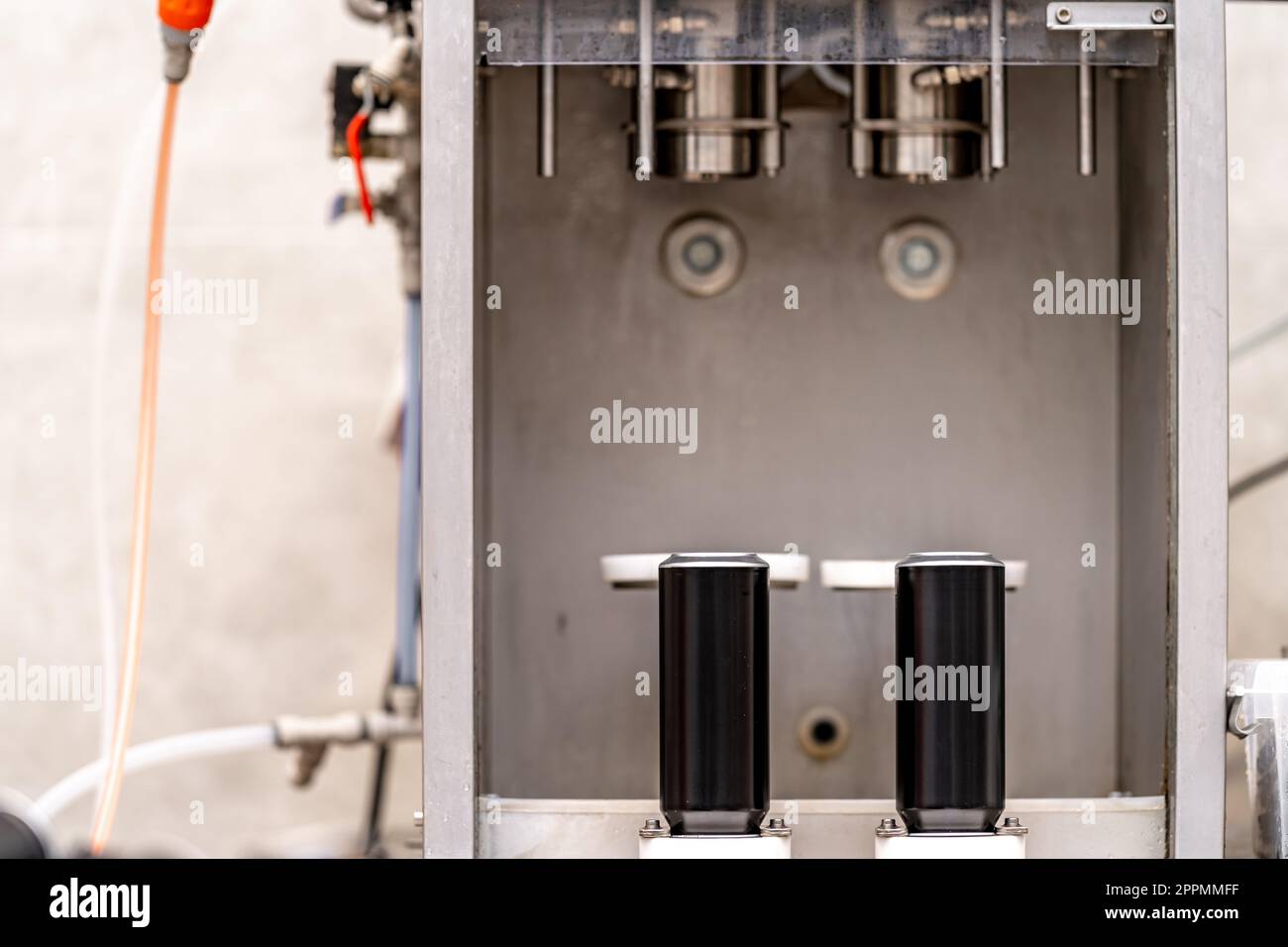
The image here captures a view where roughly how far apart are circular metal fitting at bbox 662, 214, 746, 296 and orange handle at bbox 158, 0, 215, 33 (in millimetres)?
398

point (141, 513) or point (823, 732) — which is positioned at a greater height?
point (141, 513)

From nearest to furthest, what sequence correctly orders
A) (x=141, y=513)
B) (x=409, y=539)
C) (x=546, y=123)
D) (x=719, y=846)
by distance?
(x=719, y=846), (x=546, y=123), (x=141, y=513), (x=409, y=539)

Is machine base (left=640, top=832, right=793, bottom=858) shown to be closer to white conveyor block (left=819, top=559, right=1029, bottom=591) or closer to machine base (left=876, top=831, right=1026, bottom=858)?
machine base (left=876, top=831, right=1026, bottom=858)

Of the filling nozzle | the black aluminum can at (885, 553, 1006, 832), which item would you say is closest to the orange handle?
the filling nozzle

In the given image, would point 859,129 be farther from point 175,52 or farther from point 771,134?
point 175,52

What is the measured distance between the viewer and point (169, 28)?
111 centimetres

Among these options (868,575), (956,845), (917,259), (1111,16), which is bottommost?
(956,845)

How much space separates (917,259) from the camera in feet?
4.04

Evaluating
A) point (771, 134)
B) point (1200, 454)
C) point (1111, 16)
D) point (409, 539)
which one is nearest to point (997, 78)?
point (1111, 16)

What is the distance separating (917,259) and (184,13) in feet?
1.98

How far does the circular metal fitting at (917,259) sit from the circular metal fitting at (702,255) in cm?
12

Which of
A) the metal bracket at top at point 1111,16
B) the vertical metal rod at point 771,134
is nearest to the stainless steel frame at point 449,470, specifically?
the vertical metal rod at point 771,134

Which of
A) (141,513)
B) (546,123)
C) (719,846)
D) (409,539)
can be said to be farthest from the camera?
(409,539)
